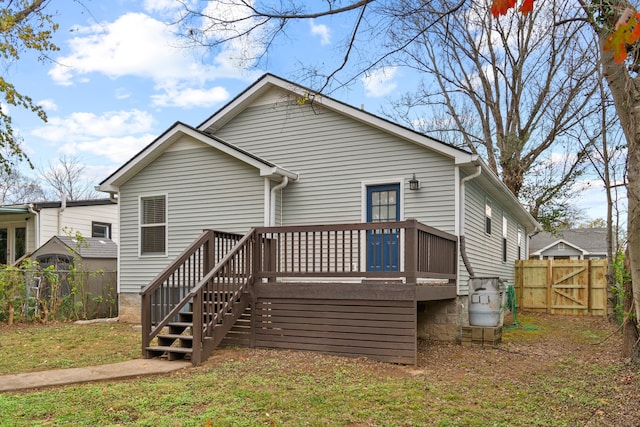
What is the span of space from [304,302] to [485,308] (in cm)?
347

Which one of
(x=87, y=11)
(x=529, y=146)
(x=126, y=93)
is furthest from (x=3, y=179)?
(x=529, y=146)

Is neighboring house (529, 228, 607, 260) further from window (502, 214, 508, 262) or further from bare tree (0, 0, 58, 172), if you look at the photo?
bare tree (0, 0, 58, 172)

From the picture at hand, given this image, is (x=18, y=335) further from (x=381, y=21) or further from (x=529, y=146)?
(x=529, y=146)

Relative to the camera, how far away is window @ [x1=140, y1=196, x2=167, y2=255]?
1112 cm

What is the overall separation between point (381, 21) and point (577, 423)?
4.83 meters

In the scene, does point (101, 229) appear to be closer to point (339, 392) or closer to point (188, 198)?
point (188, 198)

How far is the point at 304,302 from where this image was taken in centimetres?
756

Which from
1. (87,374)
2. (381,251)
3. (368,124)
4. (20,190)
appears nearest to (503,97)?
(368,124)

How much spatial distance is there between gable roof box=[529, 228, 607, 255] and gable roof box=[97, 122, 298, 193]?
30557 mm

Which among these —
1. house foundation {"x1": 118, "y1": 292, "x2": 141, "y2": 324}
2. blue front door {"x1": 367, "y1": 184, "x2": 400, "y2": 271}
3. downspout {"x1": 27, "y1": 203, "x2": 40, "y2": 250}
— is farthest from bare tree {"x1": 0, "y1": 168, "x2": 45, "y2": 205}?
blue front door {"x1": 367, "y1": 184, "x2": 400, "y2": 271}

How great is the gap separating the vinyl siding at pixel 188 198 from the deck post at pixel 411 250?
3.96 meters

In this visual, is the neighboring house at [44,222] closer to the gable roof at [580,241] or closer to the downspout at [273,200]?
the downspout at [273,200]

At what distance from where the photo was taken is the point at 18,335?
945 cm

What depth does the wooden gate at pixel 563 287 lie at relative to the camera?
14656 mm
